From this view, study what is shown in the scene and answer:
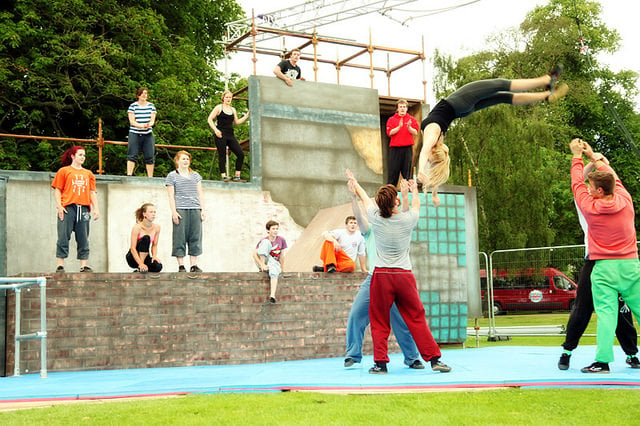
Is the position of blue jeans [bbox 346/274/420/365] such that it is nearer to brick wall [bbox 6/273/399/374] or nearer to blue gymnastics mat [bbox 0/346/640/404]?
blue gymnastics mat [bbox 0/346/640/404]

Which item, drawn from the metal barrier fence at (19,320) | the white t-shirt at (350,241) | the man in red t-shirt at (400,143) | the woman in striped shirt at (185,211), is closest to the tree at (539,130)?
the man in red t-shirt at (400,143)

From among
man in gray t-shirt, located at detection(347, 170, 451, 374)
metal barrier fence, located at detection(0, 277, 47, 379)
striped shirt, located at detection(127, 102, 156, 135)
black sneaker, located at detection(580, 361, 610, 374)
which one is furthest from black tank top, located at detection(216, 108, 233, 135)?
black sneaker, located at detection(580, 361, 610, 374)

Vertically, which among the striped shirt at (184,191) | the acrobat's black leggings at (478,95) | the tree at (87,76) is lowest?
the striped shirt at (184,191)

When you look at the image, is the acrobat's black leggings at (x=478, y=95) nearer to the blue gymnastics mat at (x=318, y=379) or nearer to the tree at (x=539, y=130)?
the blue gymnastics mat at (x=318, y=379)

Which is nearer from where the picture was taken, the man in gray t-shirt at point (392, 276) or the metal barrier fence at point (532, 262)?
the man in gray t-shirt at point (392, 276)

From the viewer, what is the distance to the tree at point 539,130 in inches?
1244

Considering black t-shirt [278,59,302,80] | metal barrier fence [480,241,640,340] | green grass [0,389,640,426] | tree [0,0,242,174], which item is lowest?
green grass [0,389,640,426]

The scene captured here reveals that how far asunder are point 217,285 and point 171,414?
5284 millimetres

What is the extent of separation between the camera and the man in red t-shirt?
12539mm

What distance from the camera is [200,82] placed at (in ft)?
91.9

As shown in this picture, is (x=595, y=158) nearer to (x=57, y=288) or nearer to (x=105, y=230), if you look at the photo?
(x=57, y=288)

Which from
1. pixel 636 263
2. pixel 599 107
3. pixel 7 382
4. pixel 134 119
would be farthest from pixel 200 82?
pixel 599 107

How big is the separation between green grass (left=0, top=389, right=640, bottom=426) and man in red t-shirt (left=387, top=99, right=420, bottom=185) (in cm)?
674

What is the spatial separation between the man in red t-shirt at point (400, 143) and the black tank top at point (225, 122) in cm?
346
